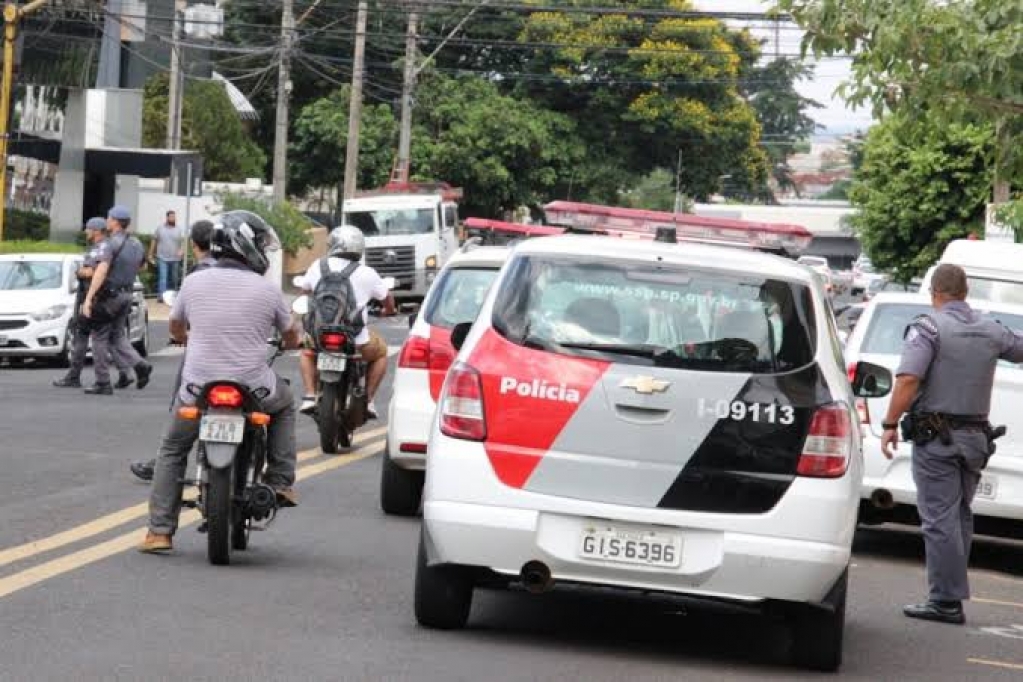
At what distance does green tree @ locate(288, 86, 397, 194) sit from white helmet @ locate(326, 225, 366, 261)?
175ft

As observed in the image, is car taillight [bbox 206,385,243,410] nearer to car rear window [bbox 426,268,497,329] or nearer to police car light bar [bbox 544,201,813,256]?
car rear window [bbox 426,268,497,329]

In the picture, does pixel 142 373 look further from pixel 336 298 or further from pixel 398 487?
pixel 398 487

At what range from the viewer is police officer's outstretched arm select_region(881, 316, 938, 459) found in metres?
11.0

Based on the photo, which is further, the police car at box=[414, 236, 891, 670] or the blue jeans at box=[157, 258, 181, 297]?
the blue jeans at box=[157, 258, 181, 297]

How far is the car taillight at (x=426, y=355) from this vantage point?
13555mm

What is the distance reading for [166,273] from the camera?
142 feet

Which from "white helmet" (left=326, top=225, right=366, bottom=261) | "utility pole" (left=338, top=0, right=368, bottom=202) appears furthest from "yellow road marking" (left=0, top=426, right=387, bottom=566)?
"utility pole" (left=338, top=0, right=368, bottom=202)

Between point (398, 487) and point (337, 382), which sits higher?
point (337, 382)

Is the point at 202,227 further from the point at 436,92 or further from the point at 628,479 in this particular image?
the point at 436,92

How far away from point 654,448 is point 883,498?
5044mm

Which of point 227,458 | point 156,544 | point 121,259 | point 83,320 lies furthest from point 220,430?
point 83,320

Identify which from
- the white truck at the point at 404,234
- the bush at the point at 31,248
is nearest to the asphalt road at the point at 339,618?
the bush at the point at 31,248

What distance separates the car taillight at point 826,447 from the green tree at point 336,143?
61690mm

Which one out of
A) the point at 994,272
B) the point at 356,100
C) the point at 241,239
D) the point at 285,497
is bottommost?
the point at 285,497
